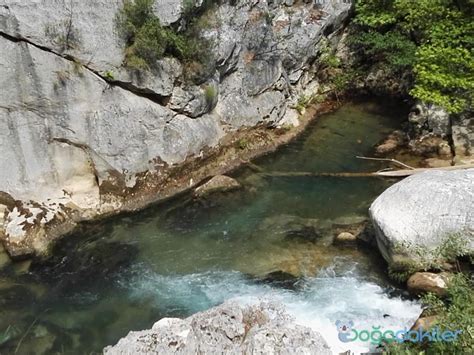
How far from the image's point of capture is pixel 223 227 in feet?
46.6

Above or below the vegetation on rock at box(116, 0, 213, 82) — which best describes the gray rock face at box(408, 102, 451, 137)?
below

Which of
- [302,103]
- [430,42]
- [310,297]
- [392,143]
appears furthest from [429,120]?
[310,297]

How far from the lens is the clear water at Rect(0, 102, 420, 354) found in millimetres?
10953

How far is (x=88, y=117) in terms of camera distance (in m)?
14.5

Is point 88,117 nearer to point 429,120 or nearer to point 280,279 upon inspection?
point 280,279

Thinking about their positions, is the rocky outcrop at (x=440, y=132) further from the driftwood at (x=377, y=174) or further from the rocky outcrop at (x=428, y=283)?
the rocky outcrop at (x=428, y=283)

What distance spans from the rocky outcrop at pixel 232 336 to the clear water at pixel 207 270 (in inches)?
121

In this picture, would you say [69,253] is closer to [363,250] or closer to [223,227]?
[223,227]

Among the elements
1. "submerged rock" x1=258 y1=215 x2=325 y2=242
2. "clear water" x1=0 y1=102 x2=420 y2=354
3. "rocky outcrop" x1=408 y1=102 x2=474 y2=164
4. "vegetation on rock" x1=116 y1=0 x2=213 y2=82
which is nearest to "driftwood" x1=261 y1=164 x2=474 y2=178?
"clear water" x1=0 y1=102 x2=420 y2=354

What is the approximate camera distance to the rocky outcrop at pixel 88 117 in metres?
13.6

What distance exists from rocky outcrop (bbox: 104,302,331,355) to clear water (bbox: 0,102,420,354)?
308cm

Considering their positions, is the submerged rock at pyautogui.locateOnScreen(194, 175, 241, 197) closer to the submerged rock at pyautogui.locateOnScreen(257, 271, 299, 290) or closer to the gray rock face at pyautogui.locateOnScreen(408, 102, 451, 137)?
the submerged rock at pyautogui.locateOnScreen(257, 271, 299, 290)

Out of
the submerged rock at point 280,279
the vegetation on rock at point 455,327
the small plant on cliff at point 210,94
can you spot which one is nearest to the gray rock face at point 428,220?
the submerged rock at point 280,279

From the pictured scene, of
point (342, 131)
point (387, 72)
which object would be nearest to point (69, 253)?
point (342, 131)
